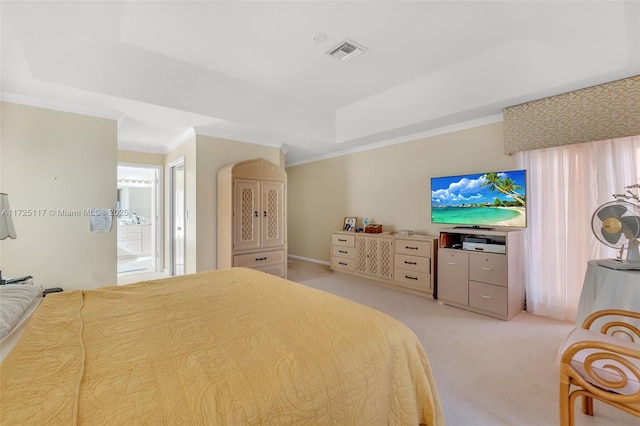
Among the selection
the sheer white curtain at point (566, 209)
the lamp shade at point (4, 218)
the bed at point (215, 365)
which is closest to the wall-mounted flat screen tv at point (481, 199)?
the sheer white curtain at point (566, 209)

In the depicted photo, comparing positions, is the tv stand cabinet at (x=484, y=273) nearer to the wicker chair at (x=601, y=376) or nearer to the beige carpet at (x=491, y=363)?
the beige carpet at (x=491, y=363)

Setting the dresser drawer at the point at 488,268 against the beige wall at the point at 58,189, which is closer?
the beige wall at the point at 58,189

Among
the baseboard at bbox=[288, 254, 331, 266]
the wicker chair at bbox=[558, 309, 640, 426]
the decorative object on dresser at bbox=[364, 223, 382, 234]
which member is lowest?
the baseboard at bbox=[288, 254, 331, 266]

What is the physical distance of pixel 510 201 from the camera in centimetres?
316

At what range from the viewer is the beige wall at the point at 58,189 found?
8.99 ft

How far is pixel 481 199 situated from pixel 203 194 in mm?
3765

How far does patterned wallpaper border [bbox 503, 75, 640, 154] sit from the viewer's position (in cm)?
244

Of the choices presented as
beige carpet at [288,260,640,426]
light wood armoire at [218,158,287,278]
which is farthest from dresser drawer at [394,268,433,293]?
light wood armoire at [218,158,287,278]

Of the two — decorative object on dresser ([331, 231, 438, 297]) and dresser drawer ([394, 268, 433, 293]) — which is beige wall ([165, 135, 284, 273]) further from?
dresser drawer ([394, 268, 433, 293])

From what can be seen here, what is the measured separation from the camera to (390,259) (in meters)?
4.13

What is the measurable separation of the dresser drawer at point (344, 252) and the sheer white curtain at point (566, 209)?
2.38 m

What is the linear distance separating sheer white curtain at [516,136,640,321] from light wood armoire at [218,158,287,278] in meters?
3.21

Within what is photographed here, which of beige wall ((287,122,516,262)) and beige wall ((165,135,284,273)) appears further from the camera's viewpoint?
beige wall ((165,135,284,273))

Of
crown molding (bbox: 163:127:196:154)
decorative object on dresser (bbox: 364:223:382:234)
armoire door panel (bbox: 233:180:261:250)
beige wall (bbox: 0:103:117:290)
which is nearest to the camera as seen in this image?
beige wall (bbox: 0:103:117:290)
